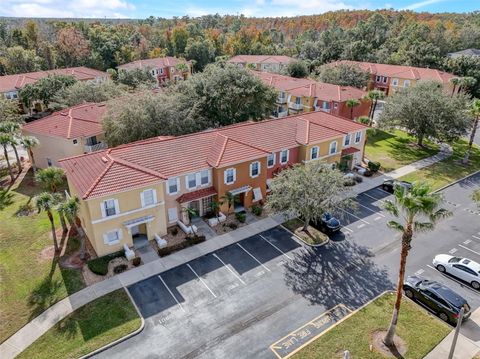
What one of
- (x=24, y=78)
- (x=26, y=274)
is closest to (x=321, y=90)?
(x=26, y=274)

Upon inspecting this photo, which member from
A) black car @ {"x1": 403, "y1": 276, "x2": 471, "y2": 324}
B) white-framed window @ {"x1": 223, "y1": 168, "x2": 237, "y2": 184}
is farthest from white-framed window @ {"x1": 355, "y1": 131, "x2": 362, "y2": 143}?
black car @ {"x1": 403, "y1": 276, "x2": 471, "y2": 324}

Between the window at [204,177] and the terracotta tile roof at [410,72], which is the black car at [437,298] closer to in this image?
the window at [204,177]

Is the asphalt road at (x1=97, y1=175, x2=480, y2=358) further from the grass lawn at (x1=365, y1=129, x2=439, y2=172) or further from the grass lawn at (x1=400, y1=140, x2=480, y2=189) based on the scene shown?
the grass lawn at (x1=365, y1=129, x2=439, y2=172)

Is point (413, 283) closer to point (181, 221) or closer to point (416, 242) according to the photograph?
point (416, 242)

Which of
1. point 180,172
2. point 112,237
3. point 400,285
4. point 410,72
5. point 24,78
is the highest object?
point 410,72

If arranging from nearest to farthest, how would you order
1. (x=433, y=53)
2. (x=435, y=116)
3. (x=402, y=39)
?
(x=435, y=116) < (x=433, y=53) < (x=402, y=39)

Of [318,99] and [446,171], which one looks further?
[318,99]

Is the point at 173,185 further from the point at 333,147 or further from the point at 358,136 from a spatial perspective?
the point at 358,136

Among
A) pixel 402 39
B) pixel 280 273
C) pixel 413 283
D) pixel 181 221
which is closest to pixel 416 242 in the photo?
pixel 413 283
